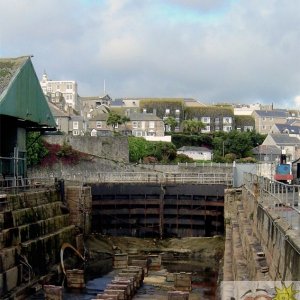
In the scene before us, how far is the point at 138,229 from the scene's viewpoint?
1502 inches

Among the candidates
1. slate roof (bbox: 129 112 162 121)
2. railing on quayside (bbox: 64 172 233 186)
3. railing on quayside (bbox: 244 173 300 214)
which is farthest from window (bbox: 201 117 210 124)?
railing on quayside (bbox: 244 173 300 214)

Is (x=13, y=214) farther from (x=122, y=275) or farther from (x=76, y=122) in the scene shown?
(x=76, y=122)

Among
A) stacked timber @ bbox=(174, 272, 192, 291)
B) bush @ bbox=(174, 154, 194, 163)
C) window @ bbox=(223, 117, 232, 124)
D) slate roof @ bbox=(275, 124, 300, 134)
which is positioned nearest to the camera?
stacked timber @ bbox=(174, 272, 192, 291)

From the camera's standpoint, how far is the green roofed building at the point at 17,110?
1178 inches

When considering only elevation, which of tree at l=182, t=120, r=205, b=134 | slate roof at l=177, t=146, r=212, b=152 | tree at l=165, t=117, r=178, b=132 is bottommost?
slate roof at l=177, t=146, r=212, b=152

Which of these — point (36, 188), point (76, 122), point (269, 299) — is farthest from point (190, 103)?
point (269, 299)

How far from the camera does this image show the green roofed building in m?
29.9

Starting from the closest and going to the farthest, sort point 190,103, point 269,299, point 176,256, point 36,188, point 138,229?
point 269,299 < point 36,188 < point 176,256 < point 138,229 < point 190,103

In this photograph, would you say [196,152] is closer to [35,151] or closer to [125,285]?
[35,151]

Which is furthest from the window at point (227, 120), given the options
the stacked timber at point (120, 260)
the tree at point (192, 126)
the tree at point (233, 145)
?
the stacked timber at point (120, 260)

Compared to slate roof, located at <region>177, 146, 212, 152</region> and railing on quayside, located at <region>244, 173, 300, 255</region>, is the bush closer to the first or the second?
slate roof, located at <region>177, 146, 212, 152</region>

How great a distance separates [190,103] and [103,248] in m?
109

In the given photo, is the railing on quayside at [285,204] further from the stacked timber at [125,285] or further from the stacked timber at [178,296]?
the stacked timber at [125,285]

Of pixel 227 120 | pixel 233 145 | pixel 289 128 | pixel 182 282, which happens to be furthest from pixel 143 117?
pixel 182 282
